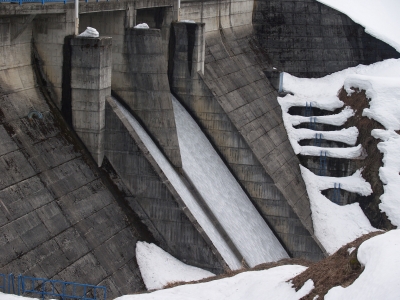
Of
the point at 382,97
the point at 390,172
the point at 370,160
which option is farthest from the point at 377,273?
the point at 382,97

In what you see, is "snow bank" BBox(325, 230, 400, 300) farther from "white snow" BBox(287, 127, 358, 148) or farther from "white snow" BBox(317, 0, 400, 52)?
"white snow" BBox(317, 0, 400, 52)

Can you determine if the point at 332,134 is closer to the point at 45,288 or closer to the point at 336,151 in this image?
the point at 336,151

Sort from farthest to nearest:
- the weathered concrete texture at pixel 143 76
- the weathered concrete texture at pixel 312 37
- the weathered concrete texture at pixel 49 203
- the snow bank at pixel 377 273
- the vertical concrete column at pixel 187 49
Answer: the weathered concrete texture at pixel 312 37, the vertical concrete column at pixel 187 49, the weathered concrete texture at pixel 143 76, the weathered concrete texture at pixel 49 203, the snow bank at pixel 377 273

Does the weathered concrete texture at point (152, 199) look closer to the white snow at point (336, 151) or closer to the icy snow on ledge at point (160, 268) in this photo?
the icy snow on ledge at point (160, 268)

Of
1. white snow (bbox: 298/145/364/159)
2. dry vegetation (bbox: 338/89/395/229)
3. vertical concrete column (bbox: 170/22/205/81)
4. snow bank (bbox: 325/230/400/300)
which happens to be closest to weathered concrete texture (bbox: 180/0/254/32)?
vertical concrete column (bbox: 170/22/205/81)

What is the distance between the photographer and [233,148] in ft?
97.3

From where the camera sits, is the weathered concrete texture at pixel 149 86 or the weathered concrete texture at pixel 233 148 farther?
the weathered concrete texture at pixel 233 148

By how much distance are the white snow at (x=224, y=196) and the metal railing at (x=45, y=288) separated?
8.10 metres

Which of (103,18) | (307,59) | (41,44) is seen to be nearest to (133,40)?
(103,18)

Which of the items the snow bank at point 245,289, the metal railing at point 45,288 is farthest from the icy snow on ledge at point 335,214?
the metal railing at point 45,288

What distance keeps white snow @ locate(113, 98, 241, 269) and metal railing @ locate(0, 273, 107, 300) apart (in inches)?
226

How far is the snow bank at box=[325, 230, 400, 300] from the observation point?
12.4 metres

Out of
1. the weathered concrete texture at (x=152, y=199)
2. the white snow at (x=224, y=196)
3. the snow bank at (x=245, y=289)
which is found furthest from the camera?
the white snow at (x=224, y=196)

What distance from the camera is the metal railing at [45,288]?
1590 centimetres
